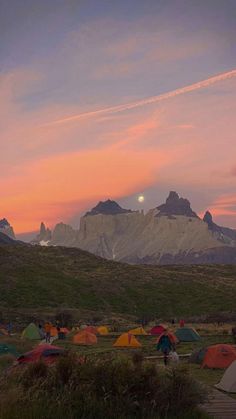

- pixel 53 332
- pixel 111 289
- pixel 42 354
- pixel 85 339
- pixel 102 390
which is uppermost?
pixel 111 289

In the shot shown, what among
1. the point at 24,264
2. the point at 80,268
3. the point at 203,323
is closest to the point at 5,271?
the point at 24,264

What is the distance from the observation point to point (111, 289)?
91.6m

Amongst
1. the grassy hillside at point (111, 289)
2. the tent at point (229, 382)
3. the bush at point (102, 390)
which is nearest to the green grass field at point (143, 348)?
the bush at point (102, 390)

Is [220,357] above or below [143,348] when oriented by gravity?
above

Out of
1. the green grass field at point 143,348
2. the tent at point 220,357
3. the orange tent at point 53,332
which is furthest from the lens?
the orange tent at point 53,332

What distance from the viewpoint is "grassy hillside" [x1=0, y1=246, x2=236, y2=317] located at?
81562 mm

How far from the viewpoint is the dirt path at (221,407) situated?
12044 mm

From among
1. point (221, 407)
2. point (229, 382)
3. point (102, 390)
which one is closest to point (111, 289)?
point (229, 382)

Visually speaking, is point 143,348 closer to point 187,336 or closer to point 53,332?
point 187,336

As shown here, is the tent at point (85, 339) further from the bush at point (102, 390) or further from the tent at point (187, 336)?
the bush at point (102, 390)

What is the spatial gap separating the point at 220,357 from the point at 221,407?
10.1 meters

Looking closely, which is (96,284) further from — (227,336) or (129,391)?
(129,391)

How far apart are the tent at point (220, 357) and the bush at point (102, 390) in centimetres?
1205

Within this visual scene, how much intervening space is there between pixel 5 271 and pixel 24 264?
282 inches
